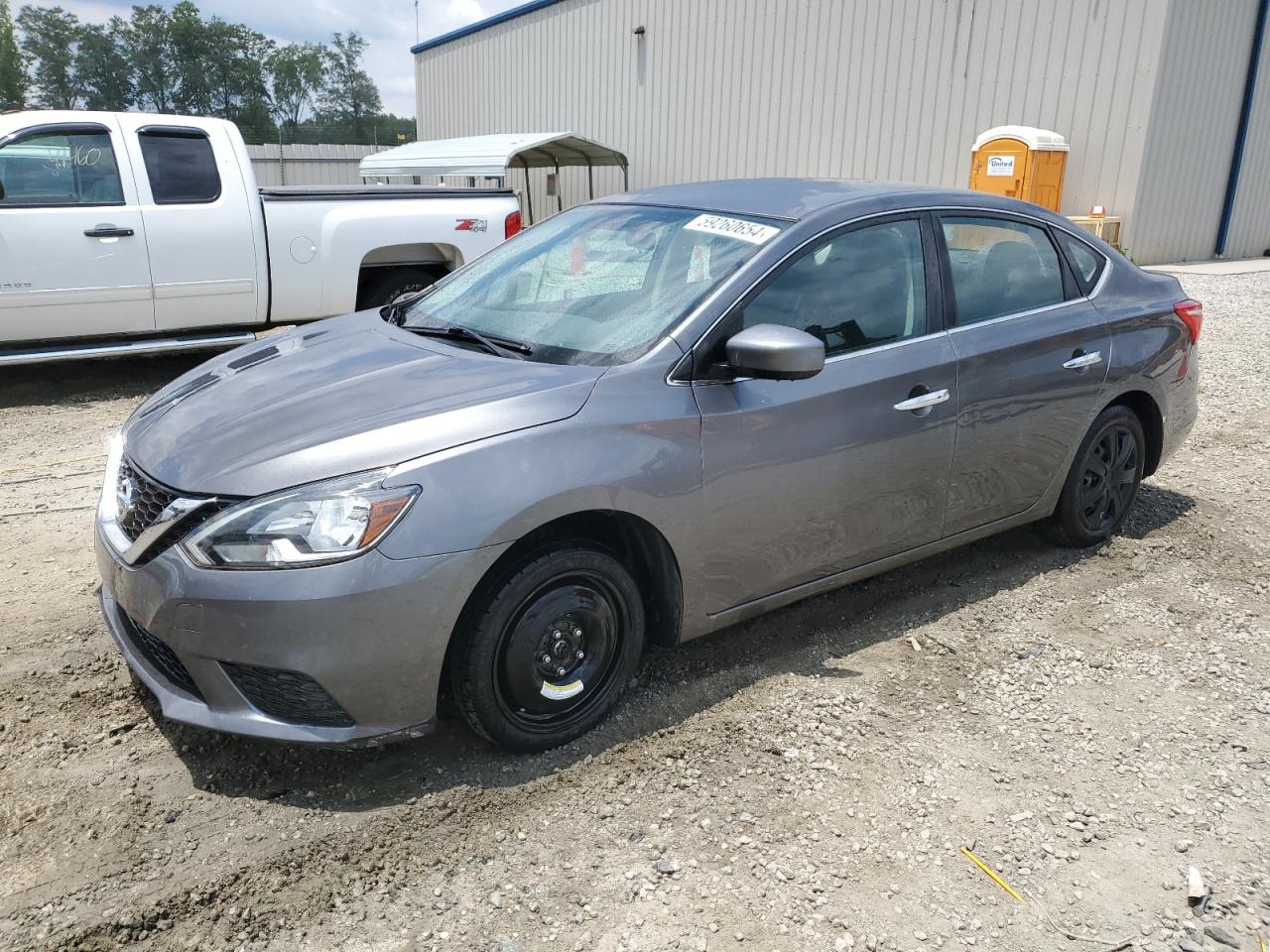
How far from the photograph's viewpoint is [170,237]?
295 inches

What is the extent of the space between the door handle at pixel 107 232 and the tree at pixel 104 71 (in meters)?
67.2

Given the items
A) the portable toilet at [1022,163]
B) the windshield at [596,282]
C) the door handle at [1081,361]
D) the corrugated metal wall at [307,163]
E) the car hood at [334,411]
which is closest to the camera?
the car hood at [334,411]

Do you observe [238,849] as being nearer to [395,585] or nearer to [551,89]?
[395,585]

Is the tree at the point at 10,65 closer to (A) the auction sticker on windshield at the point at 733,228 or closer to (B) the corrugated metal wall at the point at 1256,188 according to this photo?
(B) the corrugated metal wall at the point at 1256,188

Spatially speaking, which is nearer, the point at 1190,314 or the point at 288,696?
the point at 288,696

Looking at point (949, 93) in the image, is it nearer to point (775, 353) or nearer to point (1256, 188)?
point (1256, 188)

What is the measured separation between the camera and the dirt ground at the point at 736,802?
251 cm

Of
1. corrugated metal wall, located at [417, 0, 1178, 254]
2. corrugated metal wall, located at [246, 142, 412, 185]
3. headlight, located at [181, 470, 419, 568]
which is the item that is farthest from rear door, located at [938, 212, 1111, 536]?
corrugated metal wall, located at [246, 142, 412, 185]

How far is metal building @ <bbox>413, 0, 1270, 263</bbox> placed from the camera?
46.4 feet

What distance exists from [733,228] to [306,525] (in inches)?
73.9

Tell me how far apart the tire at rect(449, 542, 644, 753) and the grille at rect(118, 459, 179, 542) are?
91 centimetres

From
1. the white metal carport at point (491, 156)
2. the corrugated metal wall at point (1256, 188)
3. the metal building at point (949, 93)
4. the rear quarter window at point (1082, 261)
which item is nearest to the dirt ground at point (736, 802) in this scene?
the rear quarter window at point (1082, 261)

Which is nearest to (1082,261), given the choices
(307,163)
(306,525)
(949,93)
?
(306,525)

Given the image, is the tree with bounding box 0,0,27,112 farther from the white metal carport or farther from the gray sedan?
the gray sedan
